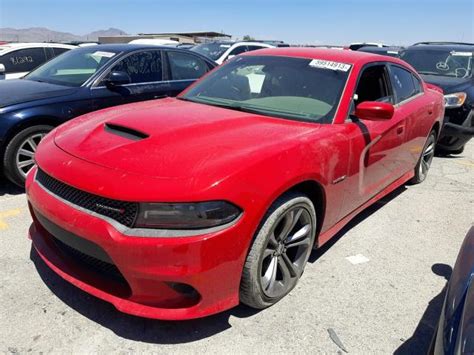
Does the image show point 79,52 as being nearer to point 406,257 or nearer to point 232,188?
point 232,188

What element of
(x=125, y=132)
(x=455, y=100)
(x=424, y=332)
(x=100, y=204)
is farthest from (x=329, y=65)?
(x=455, y=100)

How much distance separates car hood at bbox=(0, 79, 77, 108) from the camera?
418cm

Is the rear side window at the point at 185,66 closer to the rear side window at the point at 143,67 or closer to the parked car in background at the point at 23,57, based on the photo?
the rear side window at the point at 143,67

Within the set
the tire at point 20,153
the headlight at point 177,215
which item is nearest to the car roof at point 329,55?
the headlight at point 177,215

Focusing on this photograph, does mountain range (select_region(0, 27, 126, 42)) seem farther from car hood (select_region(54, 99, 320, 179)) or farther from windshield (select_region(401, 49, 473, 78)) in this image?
car hood (select_region(54, 99, 320, 179))

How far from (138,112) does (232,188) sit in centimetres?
128

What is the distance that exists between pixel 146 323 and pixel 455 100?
5.64 metres

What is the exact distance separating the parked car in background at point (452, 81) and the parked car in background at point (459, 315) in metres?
4.69

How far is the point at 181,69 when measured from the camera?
5816 mm

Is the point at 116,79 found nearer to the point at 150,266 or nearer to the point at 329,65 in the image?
the point at 329,65

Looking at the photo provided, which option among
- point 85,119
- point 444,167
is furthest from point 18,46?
point 444,167

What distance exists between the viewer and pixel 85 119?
3043 mm

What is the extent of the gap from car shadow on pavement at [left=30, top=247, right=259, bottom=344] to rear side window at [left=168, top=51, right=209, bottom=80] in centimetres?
374

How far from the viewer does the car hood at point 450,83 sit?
630cm
